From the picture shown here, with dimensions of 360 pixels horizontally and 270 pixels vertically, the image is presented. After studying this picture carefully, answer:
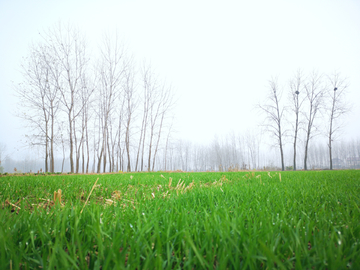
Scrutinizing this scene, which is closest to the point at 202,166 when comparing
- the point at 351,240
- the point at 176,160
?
the point at 176,160

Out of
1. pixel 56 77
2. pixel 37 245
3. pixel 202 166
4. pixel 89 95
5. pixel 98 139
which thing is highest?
pixel 56 77

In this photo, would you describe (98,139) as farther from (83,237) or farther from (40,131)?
(83,237)

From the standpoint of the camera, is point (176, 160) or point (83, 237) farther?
point (176, 160)

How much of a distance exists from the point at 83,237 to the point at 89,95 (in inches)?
664

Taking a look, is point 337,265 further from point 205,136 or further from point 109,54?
point 205,136

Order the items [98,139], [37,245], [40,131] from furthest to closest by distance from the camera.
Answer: [98,139]
[40,131]
[37,245]

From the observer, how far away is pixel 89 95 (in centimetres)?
1513

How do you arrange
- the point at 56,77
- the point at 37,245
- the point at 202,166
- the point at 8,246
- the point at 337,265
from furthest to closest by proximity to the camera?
the point at 202,166 < the point at 56,77 < the point at 37,245 < the point at 8,246 < the point at 337,265

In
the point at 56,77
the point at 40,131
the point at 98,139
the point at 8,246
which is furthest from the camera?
the point at 98,139

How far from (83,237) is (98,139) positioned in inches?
898

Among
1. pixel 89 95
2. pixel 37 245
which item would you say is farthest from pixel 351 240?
pixel 89 95

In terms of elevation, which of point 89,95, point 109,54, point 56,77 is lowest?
point 89,95

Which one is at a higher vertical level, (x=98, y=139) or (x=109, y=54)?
(x=109, y=54)

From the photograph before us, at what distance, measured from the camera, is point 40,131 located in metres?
Answer: 14.6
